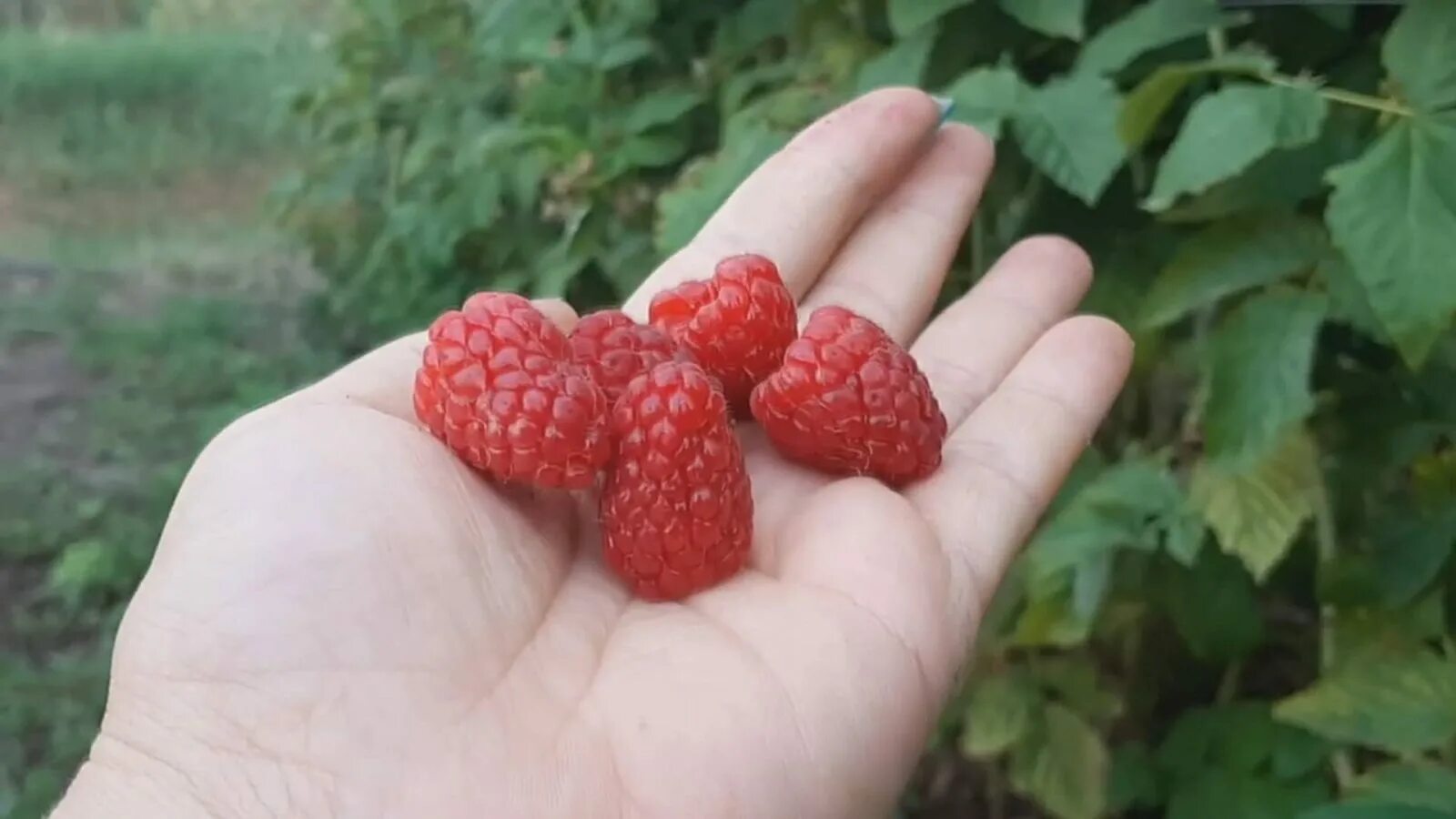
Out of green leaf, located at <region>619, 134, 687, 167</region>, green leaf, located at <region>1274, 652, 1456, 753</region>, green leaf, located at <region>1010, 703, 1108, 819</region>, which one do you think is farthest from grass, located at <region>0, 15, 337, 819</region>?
green leaf, located at <region>1274, 652, 1456, 753</region>

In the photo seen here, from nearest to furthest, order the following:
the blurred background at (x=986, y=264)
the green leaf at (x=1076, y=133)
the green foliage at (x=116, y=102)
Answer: the blurred background at (x=986, y=264) < the green leaf at (x=1076, y=133) < the green foliage at (x=116, y=102)

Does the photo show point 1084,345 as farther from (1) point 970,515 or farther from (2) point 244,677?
(2) point 244,677

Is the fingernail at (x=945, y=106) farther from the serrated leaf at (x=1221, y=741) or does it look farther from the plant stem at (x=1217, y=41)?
the serrated leaf at (x=1221, y=741)

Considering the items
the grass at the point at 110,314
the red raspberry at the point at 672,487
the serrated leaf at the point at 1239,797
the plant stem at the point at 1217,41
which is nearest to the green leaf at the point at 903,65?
the plant stem at the point at 1217,41

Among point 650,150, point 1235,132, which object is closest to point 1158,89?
point 1235,132

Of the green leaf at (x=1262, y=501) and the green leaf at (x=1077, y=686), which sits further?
the green leaf at (x=1077, y=686)

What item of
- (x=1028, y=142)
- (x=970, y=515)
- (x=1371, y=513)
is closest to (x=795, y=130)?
(x=1028, y=142)

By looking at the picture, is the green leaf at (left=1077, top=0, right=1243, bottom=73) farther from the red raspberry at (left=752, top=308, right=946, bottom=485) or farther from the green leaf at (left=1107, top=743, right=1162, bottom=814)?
the green leaf at (left=1107, top=743, right=1162, bottom=814)
